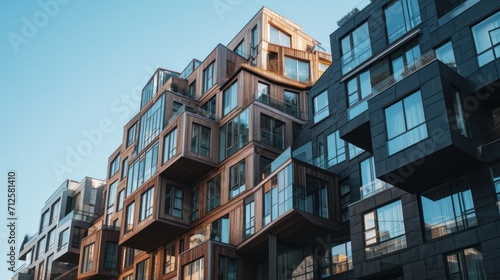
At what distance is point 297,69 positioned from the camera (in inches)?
1818

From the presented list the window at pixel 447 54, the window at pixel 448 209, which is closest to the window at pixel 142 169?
the window at pixel 447 54

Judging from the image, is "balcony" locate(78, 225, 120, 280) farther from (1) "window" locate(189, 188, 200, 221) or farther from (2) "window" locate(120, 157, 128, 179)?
(1) "window" locate(189, 188, 200, 221)

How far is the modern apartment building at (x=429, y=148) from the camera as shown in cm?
2330

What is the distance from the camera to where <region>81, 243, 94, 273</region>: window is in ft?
166

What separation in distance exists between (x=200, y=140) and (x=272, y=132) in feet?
16.7

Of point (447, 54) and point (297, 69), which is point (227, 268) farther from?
point (297, 69)

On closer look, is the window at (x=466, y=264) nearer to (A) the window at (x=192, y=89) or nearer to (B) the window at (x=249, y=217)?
(B) the window at (x=249, y=217)

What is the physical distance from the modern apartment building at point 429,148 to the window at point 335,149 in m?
2.41

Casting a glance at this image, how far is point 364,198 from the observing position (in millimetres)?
28281

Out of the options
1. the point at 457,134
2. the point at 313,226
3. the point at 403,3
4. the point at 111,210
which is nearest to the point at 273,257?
the point at 313,226

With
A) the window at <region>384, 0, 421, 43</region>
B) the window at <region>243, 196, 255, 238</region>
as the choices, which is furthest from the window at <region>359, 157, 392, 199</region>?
the window at <region>243, 196, 255, 238</region>

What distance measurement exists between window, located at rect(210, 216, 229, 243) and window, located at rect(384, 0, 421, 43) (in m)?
15.1

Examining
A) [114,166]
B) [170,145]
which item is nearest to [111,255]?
[114,166]

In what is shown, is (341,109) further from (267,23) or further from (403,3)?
(267,23)
